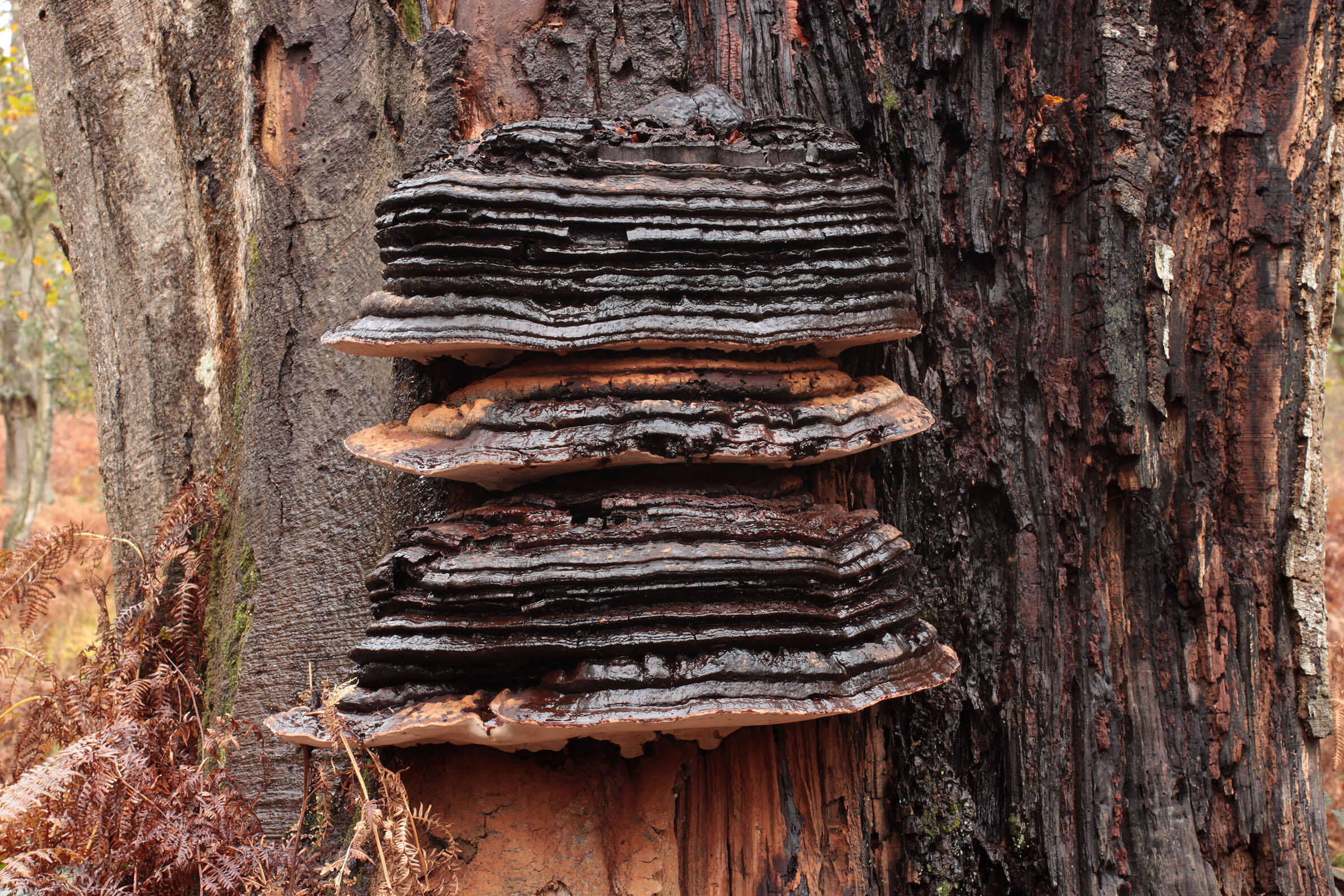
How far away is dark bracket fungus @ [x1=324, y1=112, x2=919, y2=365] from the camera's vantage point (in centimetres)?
172

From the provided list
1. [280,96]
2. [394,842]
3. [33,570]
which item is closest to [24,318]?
[33,570]

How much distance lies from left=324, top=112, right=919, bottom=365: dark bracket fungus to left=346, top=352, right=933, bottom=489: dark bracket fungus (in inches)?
3.3

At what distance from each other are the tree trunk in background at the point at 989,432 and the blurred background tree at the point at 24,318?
14340 millimetres

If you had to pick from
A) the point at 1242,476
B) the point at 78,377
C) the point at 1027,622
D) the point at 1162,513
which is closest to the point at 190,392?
the point at 1027,622

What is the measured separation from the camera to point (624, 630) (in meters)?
1.62

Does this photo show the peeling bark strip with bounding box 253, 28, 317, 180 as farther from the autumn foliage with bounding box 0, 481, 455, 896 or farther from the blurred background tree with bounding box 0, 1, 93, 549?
the blurred background tree with bounding box 0, 1, 93, 549

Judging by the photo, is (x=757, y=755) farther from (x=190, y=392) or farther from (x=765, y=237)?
(x=190, y=392)

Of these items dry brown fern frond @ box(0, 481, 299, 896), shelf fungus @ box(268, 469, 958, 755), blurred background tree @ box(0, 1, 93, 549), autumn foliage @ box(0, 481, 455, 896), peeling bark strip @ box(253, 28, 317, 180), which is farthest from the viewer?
blurred background tree @ box(0, 1, 93, 549)

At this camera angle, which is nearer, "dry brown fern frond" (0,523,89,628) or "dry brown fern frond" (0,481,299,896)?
"dry brown fern frond" (0,481,299,896)

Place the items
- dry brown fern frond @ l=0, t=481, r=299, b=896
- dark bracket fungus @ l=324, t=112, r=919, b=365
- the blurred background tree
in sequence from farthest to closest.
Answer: the blurred background tree < dry brown fern frond @ l=0, t=481, r=299, b=896 < dark bracket fungus @ l=324, t=112, r=919, b=365

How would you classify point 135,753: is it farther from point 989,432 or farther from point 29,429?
point 29,429

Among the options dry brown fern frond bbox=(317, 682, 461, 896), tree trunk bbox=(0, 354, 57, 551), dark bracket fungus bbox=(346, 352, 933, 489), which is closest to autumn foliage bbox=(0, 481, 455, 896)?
dry brown fern frond bbox=(317, 682, 461, 896)

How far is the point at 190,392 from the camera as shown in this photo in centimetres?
274

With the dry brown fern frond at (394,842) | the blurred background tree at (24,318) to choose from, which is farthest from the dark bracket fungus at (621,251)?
the blurred background tree at (24,318)
